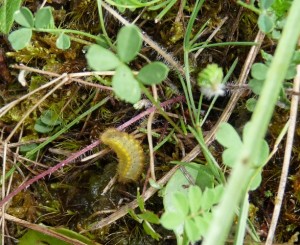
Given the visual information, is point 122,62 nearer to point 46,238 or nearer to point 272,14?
point 272,14

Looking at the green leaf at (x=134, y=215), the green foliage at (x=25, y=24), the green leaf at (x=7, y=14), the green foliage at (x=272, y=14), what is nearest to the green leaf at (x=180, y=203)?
the green leaf at (x=134, y=215)

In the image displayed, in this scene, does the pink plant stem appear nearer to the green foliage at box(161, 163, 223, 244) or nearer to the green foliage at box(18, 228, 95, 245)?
the green foliage at box(18, 228, 95, 245)

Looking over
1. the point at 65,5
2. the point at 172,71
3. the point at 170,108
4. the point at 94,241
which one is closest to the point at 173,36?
the point at 172,71

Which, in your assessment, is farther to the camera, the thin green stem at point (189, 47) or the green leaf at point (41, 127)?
the green leaf at point (41, 127)

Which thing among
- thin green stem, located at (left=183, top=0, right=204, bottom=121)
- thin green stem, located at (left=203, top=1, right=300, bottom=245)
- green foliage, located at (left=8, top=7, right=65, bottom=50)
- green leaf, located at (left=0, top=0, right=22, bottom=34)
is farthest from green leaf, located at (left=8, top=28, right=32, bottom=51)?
thin green stem, located at (left=203, top=1, right=300, bottom=245)

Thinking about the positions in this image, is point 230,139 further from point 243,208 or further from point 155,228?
point 155,228

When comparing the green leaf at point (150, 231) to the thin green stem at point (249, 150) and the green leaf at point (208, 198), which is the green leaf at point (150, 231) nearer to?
the green leaf at point (208, 198)
